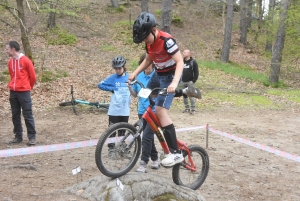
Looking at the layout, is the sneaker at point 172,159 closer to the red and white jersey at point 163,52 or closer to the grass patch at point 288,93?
the red and white jersey at point 163,52

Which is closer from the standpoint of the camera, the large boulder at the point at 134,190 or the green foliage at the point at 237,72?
the large boulder at the point at 134,190

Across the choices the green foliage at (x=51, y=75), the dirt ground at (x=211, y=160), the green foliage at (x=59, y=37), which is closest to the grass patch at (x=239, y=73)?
the dirt ground at (x=211, y=160)

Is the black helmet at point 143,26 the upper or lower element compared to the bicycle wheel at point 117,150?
upper

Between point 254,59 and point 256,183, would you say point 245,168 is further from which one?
point 254,59

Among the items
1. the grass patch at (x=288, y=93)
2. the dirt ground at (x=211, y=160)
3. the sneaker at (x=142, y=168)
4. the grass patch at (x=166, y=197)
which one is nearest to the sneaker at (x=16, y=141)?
the dirt ground at (x=211, y=160)

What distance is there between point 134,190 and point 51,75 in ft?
35.5

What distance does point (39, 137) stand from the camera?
8070 millimetres

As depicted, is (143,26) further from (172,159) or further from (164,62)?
(172,159)

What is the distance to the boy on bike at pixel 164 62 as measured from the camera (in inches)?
153

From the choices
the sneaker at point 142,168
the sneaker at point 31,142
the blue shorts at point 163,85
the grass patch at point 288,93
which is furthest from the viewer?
the grass patch at point 288,93

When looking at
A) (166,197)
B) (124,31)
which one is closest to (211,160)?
(166,197)

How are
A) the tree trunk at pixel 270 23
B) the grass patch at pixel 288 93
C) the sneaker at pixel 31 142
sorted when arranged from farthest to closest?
the tree trunk at pixel 270 23
the grass patch at pixel 288 93
the sneaker at pixel 31 142

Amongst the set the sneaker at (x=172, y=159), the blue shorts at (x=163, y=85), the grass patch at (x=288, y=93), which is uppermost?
the blue shorts at (x=163, y=85)

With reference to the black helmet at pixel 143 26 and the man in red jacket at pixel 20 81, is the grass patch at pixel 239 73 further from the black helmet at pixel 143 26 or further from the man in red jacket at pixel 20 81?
the black helmet at pixel 143 26
